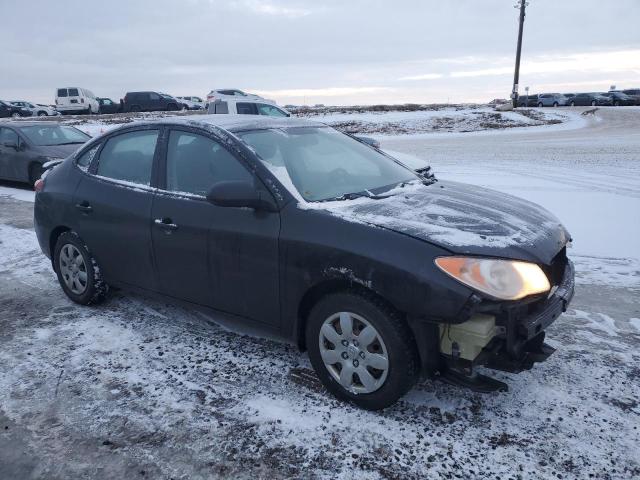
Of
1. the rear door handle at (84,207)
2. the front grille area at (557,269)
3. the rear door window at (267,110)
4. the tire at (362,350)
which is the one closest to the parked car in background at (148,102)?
the rear door window at (267,110)

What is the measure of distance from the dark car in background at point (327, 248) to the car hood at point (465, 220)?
0.04ft

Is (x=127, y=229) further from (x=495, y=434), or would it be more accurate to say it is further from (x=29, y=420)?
(x=495, y=434)

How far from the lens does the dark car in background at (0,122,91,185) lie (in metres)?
10.8

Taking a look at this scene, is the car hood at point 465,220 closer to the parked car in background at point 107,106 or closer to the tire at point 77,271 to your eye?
the tire at point 77,271

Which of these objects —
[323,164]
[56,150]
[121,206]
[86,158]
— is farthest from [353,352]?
[56,150]

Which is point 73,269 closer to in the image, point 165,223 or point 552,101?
point 165,223

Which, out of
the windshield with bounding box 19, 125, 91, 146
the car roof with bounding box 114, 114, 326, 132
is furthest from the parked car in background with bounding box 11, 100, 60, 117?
the car roof with bounding box 114, 114, 326, 132

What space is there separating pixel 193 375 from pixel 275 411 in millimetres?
708

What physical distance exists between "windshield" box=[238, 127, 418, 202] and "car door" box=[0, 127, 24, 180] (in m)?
9.09

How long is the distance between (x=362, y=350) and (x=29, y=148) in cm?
1025

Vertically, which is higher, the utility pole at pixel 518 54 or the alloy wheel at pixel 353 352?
the utility pole at pixel 518 54

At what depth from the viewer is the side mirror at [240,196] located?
319 centimetres

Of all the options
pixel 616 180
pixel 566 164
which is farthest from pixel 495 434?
pixel 566 164

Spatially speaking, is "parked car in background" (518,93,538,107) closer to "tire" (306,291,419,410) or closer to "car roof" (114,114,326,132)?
"car roof" (114,114,326,132)
